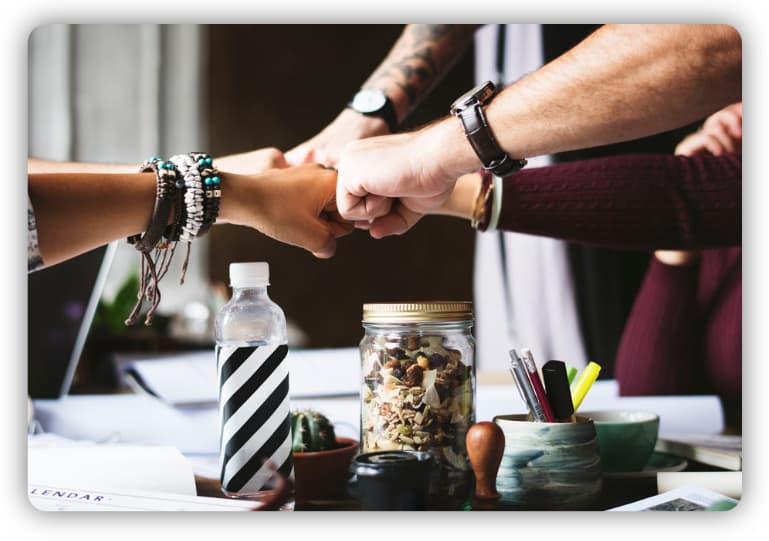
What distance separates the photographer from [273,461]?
666 millimetres

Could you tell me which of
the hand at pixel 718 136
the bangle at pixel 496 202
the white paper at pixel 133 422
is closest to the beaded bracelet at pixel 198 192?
the white paper at pixel 133 422

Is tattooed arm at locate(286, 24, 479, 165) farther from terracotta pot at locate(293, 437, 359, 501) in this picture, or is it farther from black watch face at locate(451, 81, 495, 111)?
terracotta pot at locate(293, 437, 359, 501)

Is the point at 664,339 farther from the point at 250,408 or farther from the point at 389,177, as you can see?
the point at 250,408

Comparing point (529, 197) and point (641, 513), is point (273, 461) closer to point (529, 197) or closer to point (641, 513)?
point (641, 513)

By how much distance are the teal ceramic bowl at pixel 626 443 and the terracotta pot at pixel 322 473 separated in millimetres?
248

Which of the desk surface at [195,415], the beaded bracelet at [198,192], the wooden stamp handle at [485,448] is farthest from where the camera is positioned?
the desk surface at [195,415]

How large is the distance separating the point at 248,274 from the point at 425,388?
19cm

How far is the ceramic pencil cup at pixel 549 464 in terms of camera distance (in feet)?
2.13

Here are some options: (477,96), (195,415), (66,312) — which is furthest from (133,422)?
(477,96)

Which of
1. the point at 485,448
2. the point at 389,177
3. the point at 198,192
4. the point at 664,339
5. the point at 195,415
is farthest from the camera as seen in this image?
the point at 664,339

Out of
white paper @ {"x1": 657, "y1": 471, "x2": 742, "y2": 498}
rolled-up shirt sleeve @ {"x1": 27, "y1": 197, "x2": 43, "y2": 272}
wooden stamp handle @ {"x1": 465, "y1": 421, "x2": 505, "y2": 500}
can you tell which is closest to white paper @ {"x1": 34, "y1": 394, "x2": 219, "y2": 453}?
rolled-up shirt sleeve @ {"x1": 27, "y1": 197, "x2": 43, "y2": 272}

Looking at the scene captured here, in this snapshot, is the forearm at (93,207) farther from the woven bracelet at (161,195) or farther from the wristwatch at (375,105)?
the wristwatch at (375,105)

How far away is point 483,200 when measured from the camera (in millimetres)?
1031

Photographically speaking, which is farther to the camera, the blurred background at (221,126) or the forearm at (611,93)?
the blurred background at (221,126)
